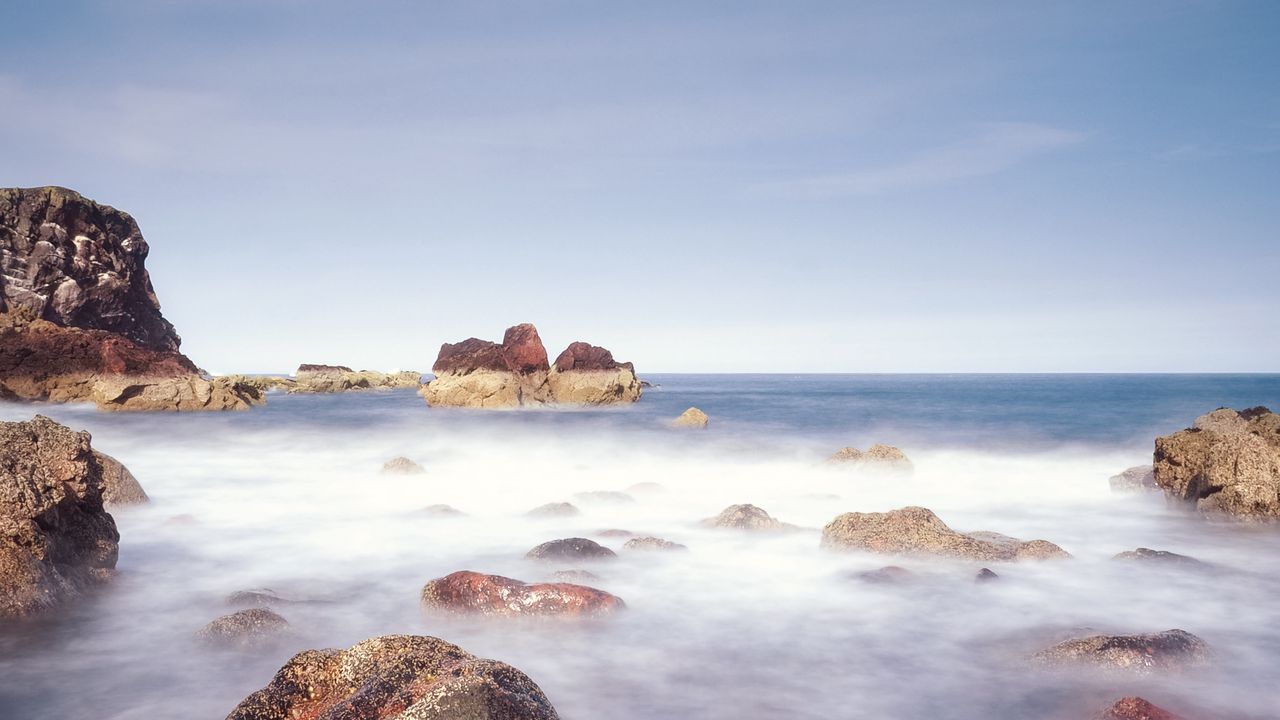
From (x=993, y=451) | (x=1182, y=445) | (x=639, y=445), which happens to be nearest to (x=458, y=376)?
(x=639, y=445)

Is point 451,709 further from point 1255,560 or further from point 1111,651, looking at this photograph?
point 1255,560

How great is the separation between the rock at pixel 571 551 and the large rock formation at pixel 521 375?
36745 millimetres

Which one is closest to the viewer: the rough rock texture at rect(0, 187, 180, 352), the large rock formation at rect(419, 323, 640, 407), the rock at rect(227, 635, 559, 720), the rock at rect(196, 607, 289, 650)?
the rock at rect(227, 635, 559, 720)

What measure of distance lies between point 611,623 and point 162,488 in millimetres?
13450

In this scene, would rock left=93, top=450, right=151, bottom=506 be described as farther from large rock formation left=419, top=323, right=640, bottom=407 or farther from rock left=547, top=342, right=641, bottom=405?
rock left=547, top=342, right=641, bottom=405

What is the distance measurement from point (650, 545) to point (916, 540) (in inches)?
132

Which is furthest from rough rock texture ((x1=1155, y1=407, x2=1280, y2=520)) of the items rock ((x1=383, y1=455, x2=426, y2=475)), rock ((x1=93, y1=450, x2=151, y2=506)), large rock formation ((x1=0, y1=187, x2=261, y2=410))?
large rock formation ((x1=0, y1=187, x2=261, y2=410))

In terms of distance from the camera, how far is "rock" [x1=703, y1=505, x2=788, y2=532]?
11.9 m

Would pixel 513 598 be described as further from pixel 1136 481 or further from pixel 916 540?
pixel 1136 481

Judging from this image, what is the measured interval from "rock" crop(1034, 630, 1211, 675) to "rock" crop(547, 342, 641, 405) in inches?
1685

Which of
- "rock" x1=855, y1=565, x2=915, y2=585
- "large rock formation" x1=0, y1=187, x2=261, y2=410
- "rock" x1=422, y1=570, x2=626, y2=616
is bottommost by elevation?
"rock" x1=855, y1=565, x2=915, y2=585

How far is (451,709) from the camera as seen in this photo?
3.17 m

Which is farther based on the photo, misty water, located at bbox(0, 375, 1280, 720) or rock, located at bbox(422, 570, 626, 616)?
rock, located at bbox(422, 570, 626, 616)

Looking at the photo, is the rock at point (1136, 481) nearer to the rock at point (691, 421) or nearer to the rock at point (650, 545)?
the rock at point (650, 545)
